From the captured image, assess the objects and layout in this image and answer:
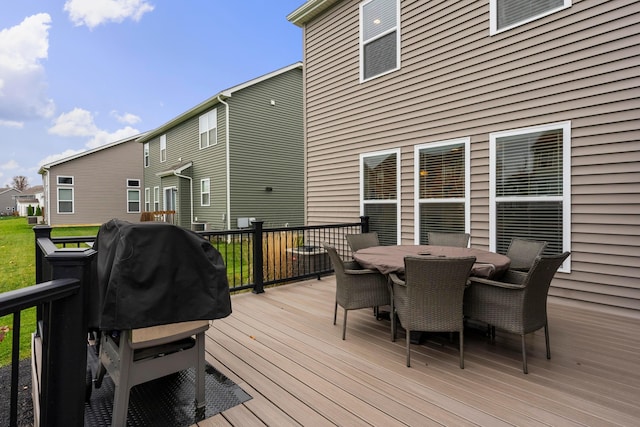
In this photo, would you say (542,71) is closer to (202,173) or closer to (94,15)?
(202,173)

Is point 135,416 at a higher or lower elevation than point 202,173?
lower

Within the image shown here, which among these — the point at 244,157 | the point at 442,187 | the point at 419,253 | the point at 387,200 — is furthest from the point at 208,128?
the point at 419,253

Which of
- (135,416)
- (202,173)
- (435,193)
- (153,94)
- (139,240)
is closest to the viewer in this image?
(139,240)

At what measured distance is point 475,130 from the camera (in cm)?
478

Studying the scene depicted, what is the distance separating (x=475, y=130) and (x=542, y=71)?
39.8 inches

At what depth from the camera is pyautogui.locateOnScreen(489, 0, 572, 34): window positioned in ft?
13.4

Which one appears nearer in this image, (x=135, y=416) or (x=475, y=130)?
(x=135, y=416)

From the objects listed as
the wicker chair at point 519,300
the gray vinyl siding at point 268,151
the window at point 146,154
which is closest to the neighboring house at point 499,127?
the wicker chair at point 519,300

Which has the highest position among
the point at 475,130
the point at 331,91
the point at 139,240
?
the point at 331,91

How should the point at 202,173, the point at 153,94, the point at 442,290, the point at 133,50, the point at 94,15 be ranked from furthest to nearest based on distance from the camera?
the point at 153,94 → the point at 133,50 → the point at 94,15 → the point at 202,173 → the point at 442,290

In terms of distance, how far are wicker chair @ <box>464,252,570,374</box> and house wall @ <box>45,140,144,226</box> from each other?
21118 mm

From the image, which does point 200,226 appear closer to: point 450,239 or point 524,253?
point 450,239

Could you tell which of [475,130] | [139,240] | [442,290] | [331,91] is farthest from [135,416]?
[331,91]

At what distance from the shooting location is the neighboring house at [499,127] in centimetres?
371
